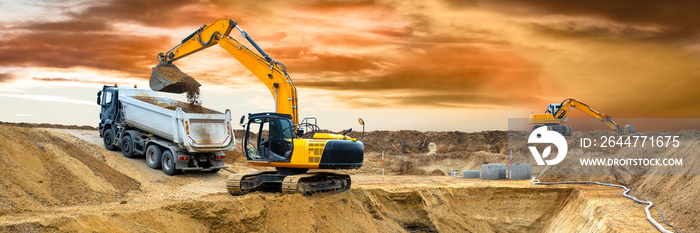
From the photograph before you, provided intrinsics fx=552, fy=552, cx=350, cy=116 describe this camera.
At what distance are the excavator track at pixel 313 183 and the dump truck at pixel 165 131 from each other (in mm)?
5725

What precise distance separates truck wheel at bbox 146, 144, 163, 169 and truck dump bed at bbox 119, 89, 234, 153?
484 mm

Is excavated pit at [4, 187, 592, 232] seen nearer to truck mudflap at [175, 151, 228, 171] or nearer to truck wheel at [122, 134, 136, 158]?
truck mudflap at [175, 151, 228, 171]

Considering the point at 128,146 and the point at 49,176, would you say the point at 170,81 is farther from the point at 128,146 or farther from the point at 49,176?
the point at 49,176

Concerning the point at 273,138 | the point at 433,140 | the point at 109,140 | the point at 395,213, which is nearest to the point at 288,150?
the point at 273,138

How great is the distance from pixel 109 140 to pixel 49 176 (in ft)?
25.3

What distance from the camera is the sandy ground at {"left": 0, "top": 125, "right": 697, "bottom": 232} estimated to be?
34.8 feet

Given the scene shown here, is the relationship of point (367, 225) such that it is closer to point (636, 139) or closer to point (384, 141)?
point (636, 139)

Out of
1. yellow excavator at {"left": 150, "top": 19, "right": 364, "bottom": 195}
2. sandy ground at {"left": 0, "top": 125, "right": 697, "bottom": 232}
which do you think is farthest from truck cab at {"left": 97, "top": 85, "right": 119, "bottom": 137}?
yellow excavator at {"left": 150, "top": 19, "right": 364, "bottom": 195}

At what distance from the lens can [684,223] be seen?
11.3 m

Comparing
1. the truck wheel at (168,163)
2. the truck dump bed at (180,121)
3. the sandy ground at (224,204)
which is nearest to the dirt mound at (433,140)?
the sandy ground at (224,204)

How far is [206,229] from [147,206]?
4.08 feet

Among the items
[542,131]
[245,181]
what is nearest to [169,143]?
[245,181]

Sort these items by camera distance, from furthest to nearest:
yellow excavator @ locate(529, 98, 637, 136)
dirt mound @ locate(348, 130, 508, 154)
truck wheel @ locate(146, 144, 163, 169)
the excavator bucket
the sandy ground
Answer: dirt mound @ locate(348, 130, 508, 154) < yellow excavator @ locate(529, 98, 637, 136) < the excavator bucket < truck wheel @ locate(146, 144, 163, 169) < the sandy ground

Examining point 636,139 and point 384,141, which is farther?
point 384,141
